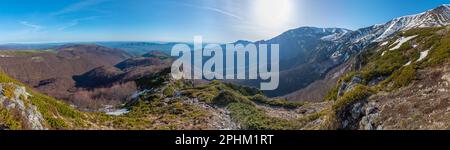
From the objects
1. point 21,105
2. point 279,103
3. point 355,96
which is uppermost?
point 355,96

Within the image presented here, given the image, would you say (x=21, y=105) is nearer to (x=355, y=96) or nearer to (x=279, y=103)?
(x=355, y=96)

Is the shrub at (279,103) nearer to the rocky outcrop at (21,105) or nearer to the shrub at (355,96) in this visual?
the shrub at (355,96)

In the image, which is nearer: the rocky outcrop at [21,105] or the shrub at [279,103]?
the rocky outcrop at [21,105]

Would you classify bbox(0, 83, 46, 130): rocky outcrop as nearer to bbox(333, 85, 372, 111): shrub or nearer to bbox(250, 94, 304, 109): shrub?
bbox(333, 85, 372, 111): shrub

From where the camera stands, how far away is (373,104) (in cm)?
3578

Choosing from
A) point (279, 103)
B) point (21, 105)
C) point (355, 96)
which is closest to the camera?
point (21, 105)

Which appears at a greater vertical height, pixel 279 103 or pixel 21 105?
pixel 21 105

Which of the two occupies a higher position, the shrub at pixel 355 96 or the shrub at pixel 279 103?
the shrub at pixel 355 96

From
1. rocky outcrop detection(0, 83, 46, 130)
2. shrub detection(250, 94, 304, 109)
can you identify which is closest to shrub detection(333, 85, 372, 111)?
rocky outcrop detection(0, 83, 46, 130)

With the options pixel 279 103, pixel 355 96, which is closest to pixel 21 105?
pixel 355 96

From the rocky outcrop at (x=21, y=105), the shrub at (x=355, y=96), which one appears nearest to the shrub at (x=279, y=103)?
the shrub at (x=355, y=96)

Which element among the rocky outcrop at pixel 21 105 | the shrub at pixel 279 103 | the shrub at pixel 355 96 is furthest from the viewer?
the shrub at pixel 279 103

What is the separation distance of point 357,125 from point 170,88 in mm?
143735
